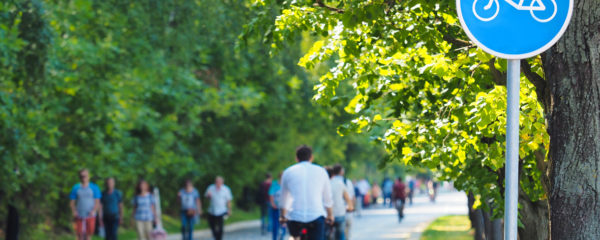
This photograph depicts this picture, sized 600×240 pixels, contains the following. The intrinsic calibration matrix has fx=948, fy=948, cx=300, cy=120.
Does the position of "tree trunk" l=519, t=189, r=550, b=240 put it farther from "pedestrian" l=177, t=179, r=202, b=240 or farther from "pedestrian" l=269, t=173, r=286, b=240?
"pedestrian" l=177, t=179, r=202, b=240

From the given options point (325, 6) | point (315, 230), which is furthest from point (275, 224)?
point (325, 6)

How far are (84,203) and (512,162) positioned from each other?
500 inches

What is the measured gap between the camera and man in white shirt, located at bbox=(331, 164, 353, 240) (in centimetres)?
1494

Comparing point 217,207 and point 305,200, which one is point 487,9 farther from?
point 217,207

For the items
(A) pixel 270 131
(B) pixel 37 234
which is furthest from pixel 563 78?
(A) pixel 270 131

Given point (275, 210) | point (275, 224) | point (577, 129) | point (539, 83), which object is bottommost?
point (275, 224)

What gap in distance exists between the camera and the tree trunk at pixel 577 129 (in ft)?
17.7

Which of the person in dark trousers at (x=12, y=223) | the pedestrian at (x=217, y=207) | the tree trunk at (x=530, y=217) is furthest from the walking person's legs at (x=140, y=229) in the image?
the tree trunk at (x=530, y=217)

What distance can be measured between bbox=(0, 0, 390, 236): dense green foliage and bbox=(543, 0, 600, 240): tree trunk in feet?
12.9

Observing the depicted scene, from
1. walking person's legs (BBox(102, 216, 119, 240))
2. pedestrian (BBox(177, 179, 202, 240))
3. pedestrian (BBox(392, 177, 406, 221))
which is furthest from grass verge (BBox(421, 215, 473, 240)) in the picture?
walking person's legs (BBox(102, 216, 119, 240))

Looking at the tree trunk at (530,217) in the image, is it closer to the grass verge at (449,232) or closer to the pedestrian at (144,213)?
the pedestrian at (144,213)

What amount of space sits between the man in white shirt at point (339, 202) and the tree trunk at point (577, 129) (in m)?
9.15

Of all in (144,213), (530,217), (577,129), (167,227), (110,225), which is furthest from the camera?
(167,227)

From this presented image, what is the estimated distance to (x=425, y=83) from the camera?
27.5 ft
